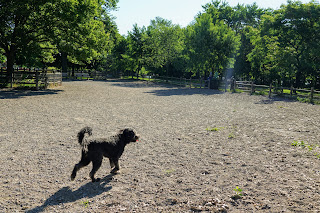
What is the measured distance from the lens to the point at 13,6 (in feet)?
63.6

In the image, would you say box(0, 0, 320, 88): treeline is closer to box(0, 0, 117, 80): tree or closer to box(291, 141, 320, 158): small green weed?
box(0, 0, 117, 80): tree

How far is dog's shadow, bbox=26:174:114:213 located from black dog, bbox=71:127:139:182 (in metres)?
0.19

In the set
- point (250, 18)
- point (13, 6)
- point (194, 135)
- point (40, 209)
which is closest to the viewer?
point (40, 209)

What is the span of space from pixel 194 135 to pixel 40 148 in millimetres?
5069

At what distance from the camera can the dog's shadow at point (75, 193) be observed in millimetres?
4269

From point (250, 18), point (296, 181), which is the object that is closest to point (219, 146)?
point (296, 181)

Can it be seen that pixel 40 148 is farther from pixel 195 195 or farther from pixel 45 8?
pixel 45 8

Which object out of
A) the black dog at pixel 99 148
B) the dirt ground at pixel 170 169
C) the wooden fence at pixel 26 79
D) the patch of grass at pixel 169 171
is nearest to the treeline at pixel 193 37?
the wooden fence at pixel 26 79

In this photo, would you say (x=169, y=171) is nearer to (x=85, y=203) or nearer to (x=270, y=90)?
(x=85, y=203)

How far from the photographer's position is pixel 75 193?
4672mm

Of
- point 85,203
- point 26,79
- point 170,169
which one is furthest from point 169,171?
point 26,79

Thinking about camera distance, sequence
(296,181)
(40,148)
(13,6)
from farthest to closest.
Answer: (13,6)
(40,148)
(296,181)

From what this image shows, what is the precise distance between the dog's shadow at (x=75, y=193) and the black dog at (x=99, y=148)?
0.64 ft

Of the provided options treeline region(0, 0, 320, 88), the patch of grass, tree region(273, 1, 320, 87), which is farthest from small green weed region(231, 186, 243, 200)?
tree region(273, 1, 320, 87)
